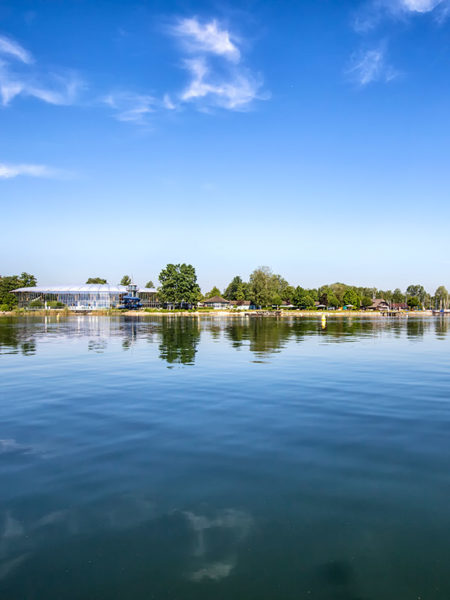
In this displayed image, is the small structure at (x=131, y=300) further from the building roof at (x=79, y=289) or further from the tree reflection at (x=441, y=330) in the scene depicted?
the tree reflection at (x=441, y=330)

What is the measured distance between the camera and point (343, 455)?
10430 mm

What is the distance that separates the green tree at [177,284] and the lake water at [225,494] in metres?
153

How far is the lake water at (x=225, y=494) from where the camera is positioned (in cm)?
575

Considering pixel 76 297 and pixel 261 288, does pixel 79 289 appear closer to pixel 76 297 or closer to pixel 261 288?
pixel 76 297

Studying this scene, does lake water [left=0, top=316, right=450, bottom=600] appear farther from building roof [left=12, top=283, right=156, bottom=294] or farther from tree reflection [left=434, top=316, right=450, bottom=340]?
building roof [left=12, top=283, right=156, bottom=294]

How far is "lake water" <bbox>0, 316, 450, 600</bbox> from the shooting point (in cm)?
575

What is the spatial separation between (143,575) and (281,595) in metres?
1.84

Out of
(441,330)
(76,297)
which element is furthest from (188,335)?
(76,297)

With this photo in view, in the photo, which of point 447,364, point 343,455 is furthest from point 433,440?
point 447,364

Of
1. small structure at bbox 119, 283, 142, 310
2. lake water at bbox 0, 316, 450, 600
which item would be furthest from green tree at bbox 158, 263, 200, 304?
lake water at bbox 0, 316, 450, 600

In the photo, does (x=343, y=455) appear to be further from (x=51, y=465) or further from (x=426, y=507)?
(x=51, y=465)

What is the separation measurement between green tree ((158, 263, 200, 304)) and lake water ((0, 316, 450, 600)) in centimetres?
15276

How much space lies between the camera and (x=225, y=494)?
27.1 ft

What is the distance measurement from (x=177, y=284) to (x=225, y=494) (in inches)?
6467
